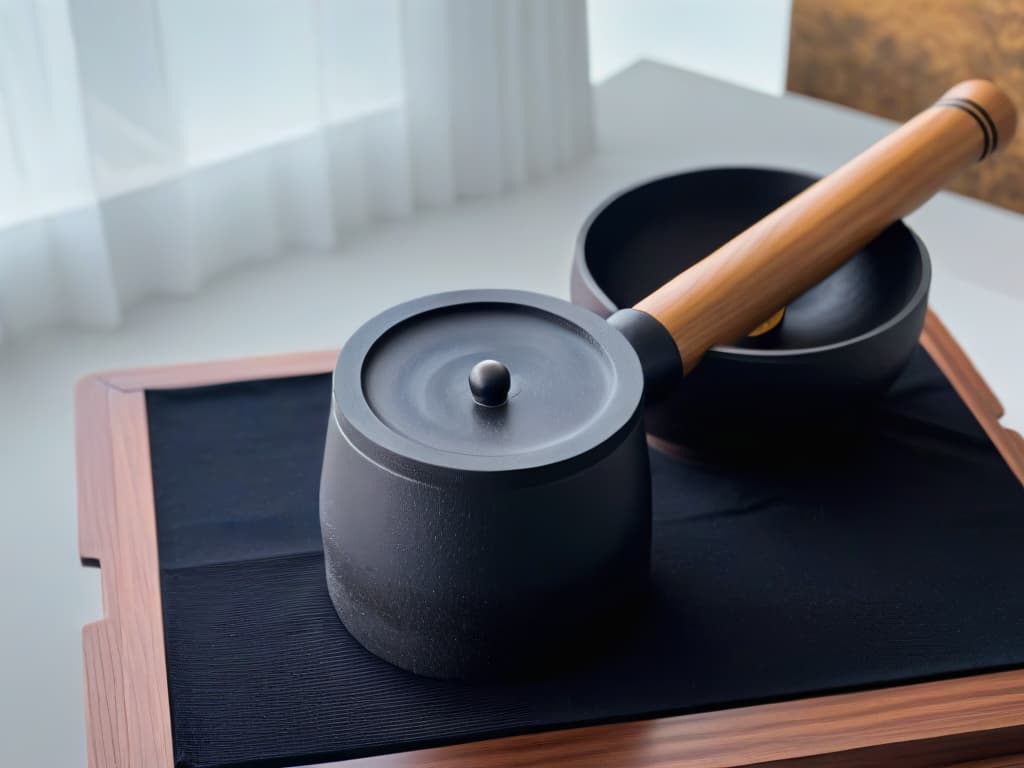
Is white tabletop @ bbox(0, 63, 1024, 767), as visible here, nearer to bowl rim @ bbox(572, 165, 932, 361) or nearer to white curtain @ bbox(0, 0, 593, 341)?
white curtain @ bbox(0, 0, 593, 341)

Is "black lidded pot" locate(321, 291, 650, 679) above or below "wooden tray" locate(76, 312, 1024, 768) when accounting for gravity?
above

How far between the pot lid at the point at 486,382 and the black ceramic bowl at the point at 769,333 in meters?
0.08

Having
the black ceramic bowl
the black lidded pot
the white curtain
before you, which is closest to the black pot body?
the black lidded pot

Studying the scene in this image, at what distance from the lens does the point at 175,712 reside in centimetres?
78

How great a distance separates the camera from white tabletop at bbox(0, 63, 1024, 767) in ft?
3.48

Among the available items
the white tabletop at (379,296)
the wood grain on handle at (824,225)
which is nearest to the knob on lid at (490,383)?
the wood grain on handle at (824,225)

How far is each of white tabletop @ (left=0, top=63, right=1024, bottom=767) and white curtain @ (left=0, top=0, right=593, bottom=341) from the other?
4 cm

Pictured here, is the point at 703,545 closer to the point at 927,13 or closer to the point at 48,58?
the point at 48,58

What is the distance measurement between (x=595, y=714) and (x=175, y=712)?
0.80 feet

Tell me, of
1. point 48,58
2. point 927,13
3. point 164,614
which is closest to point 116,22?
point 48,58

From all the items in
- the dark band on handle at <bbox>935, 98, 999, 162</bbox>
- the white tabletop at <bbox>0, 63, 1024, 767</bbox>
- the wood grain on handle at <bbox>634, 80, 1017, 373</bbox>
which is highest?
the dark band on handle at <bbox>935, 98, 999, 162</bbox>

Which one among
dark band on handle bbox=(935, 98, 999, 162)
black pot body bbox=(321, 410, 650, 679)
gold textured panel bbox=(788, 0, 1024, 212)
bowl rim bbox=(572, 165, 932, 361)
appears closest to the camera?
black pot body bbox=(321, 410, 650, 679)

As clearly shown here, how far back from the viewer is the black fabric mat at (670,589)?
0.78 m

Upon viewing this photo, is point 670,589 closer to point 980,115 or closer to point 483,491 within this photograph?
point 483,491
